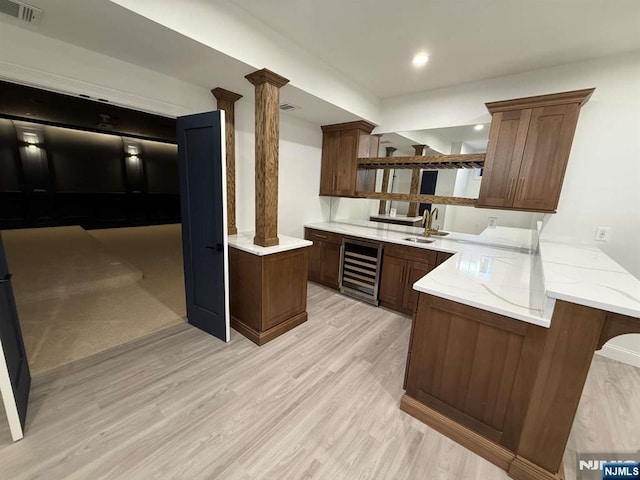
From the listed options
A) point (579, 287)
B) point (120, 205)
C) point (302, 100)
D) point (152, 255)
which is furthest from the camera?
point (120, 205)

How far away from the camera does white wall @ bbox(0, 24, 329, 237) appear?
1787 mm

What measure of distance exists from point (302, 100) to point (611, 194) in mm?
3255

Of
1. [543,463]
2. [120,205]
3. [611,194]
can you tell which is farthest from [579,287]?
[120,205]

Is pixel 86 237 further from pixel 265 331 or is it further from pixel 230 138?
pixel 265 331

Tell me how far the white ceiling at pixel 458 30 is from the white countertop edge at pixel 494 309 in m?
2.06

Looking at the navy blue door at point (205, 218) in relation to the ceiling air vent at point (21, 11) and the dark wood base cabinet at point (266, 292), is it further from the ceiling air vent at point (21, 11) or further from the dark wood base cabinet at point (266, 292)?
the ceiling air vent at point (21, 11)

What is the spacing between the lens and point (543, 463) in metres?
1.30

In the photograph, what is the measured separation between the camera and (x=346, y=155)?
12.8 feet

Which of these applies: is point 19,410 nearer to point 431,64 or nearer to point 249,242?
point 249,242

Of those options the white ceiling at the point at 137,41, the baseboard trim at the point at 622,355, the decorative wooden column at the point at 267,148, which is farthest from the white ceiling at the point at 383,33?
the baseboard trim at the point at 622,355

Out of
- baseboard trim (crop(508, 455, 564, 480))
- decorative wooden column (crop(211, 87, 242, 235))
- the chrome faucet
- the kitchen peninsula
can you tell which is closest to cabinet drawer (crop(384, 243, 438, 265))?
the chrome faucet

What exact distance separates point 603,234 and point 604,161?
2.30ft

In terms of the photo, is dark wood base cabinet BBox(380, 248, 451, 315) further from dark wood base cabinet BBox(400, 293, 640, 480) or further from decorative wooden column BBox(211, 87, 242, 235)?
decorative wooden column BBox(211, 87, 242, 235)

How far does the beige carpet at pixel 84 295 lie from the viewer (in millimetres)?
2332
